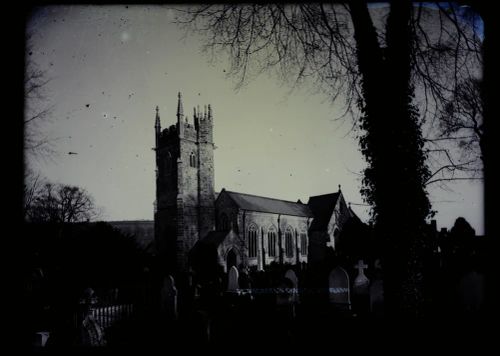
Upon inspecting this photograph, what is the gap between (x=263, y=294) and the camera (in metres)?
11.7

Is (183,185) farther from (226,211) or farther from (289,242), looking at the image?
(289,242)

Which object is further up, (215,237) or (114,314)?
(215,237)

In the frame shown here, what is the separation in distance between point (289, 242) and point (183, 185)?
15.0 m

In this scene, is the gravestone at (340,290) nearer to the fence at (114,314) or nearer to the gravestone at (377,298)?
the gravestone at (377,298)

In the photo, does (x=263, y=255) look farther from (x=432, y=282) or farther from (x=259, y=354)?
(x=259, y=354)

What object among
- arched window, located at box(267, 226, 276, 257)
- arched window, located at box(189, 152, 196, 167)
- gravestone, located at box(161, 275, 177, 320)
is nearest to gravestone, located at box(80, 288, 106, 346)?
gravestone, located at box(161, 275, 177, 320)

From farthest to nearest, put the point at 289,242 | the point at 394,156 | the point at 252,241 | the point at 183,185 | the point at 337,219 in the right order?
the point at 337,219, the point at 289,242, the point at 252,241, the point at 183,185, the point at 394,156

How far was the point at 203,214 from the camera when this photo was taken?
32469 mm

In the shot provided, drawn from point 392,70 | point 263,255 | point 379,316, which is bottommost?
point 263,255

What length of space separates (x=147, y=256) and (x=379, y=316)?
498 inches

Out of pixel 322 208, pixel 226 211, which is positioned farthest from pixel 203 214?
pixel 322 208

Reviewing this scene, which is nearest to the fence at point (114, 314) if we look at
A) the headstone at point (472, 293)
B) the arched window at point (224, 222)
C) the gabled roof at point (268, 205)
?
the headstone at point (472, 293)

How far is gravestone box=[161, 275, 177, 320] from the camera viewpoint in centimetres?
801

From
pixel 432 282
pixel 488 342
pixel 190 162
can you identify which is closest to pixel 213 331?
pixel 488 342
